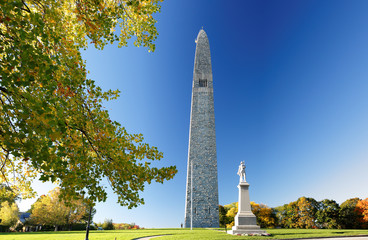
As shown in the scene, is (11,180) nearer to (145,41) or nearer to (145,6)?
(145,41)

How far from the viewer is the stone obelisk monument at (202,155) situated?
25656 millimetres

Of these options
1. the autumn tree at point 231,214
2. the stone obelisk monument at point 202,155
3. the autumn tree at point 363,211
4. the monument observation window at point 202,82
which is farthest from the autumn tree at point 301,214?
the monument observation window at point 202,82

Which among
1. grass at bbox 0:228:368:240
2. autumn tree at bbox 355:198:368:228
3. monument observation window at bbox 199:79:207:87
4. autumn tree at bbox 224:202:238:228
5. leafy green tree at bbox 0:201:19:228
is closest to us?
grass at bbox 0:228:368:240

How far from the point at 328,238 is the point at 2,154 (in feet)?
47.7

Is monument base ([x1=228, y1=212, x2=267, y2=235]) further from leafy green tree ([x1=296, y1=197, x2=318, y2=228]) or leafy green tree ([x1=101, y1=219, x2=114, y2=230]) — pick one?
leafy green tree ([x1=101, y1=219, x2=114, y2=230])

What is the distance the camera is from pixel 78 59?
4613mm

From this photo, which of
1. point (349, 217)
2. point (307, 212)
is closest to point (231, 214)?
point (307, 212)

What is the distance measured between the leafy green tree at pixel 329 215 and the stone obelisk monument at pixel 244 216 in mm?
13379

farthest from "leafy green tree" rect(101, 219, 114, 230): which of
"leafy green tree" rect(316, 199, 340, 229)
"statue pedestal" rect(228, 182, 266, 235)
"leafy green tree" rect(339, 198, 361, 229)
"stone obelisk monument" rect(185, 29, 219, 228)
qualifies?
"leafy green tree" rect(339, 198, 361, 229)

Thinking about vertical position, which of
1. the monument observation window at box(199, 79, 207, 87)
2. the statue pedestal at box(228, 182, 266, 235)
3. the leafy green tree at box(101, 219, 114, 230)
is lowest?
the leafy green tree at box(101, 219, 114, 230)

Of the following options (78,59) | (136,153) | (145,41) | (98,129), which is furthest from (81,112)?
(145,41)

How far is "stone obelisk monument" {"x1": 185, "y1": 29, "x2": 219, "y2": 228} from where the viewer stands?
25.7m

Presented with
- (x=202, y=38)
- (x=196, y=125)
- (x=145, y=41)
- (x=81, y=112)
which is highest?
(x=202, y=38)

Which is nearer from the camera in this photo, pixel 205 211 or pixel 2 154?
pixel 2 154
